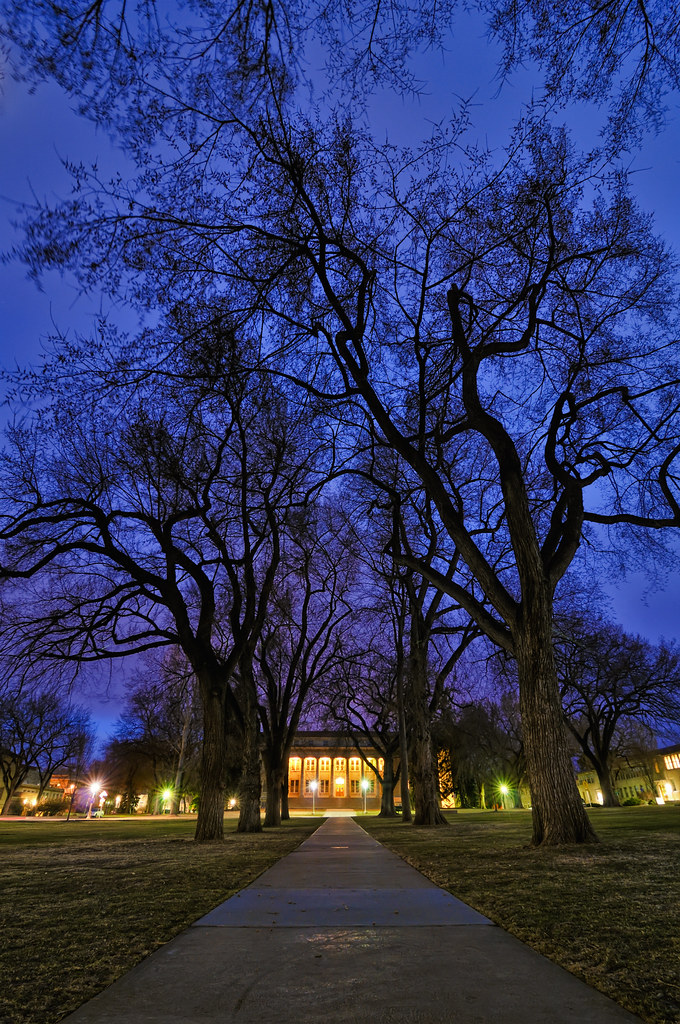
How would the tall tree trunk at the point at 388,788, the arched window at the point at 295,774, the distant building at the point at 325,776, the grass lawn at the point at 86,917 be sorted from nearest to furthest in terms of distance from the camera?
the grass lawn at the point at 86,917
the tall tree trunk at the point at 388,788
the distant building at the point at 325,776
the arched window at the point at 295,774

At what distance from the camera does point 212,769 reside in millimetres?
12828

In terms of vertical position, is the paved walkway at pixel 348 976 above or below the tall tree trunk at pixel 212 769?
below

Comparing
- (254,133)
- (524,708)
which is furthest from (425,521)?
(254,133)

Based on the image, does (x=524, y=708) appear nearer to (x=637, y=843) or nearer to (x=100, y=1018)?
(x=637, y=843)

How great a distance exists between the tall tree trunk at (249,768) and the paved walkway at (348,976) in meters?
13.3

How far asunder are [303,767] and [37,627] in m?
79.9

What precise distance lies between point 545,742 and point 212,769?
787cm

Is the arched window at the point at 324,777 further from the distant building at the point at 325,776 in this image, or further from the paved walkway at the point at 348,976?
the paved walkway at the point at 348,976

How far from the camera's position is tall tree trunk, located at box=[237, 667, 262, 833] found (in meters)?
16.8

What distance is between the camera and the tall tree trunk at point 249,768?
16.8 m

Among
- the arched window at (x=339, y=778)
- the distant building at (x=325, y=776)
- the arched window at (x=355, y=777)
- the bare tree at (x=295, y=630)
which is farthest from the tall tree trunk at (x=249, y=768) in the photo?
the arched window at (x=339, y=778)

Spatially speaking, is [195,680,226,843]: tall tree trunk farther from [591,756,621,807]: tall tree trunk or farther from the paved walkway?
[591,756,621,807]: tall tree trunk

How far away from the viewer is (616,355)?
11.8 m

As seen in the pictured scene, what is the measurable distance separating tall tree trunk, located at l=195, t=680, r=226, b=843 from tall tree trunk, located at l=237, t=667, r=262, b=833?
3438mm
